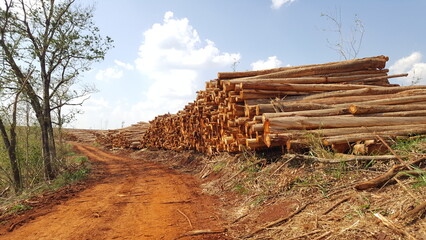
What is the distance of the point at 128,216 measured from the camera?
5609 mm

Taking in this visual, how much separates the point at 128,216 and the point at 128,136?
67.4 ft

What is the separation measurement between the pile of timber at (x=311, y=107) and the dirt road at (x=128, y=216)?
6.59ft

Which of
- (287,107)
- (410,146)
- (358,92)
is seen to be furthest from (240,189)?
(358,92)

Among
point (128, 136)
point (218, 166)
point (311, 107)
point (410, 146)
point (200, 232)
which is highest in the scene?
point (311, 107)

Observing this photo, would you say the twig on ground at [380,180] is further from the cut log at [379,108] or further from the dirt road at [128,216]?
the cut log at [379,108]

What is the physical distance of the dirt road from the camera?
4.67 metres

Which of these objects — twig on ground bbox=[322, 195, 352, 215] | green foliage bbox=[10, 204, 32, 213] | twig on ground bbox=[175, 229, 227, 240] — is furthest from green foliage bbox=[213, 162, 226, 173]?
twig on ground bbox=[322, 195, 352, 215]

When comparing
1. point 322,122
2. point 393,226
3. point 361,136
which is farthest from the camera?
point 322,122

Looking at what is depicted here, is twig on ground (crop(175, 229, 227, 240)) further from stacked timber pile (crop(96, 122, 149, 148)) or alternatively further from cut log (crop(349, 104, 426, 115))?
stacked timber pile (crop(96, 122, 149, 148))

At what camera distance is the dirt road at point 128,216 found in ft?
15.3

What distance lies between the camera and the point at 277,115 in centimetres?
610

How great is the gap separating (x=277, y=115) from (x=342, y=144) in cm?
140

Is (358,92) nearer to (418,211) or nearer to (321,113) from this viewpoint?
(321,113)

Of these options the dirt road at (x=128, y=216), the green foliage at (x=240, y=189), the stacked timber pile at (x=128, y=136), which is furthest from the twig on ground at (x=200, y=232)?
the stacked timber pile at (x=128, y=136)
